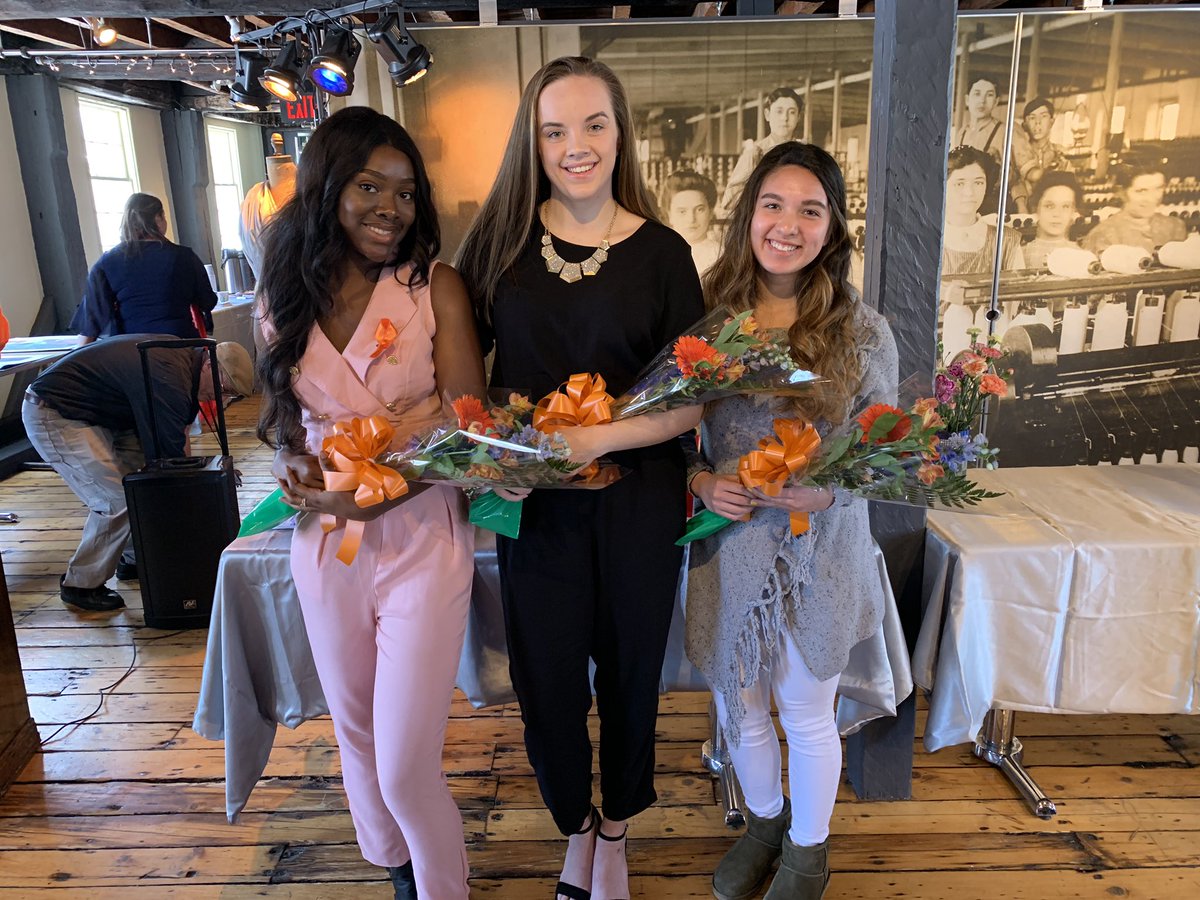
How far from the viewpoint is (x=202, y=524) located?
3242 mm

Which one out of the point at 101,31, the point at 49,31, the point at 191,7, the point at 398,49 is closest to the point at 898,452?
the point at 398,49

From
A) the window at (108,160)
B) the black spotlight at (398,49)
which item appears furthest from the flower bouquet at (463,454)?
the window at (108,160)

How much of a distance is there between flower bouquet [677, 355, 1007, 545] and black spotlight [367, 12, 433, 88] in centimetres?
318

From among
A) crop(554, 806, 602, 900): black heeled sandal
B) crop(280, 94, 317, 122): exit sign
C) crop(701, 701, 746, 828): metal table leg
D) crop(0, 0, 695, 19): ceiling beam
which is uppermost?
crop(0, 0, 695, 19): ceiling beam

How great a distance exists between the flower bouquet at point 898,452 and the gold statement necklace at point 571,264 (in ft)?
1.41

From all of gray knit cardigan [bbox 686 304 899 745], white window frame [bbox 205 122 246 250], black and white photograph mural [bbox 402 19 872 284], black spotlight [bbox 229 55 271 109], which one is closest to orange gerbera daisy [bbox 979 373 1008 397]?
gray knit cardigan [bbox 686 304 899 745]

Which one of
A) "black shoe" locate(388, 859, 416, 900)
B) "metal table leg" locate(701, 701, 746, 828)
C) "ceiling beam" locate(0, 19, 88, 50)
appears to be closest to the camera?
"black shoe" locate(388, 859, 416, 900)

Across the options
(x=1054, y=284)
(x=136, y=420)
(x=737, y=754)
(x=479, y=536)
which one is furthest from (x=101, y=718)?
(x=1054, y=284)

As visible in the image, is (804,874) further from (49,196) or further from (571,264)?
(49,196)

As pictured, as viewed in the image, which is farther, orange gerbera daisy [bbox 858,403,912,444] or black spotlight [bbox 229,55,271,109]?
black spotlight [bbox 229,55,271,109]

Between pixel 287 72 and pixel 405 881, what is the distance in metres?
4.15

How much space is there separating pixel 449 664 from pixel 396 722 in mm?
136

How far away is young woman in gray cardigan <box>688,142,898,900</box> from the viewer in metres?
1.51

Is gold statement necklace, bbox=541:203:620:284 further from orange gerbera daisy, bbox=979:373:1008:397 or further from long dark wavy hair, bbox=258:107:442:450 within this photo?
orange gerbera daisy, bbox=979:373:1008:397
